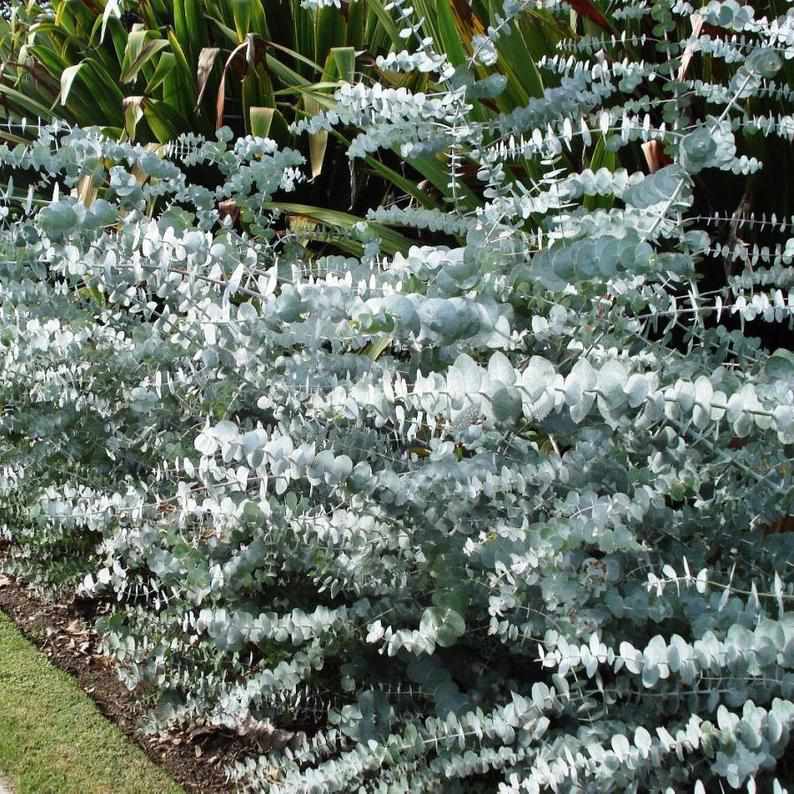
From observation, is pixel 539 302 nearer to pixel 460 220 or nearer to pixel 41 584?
pixel 460 220

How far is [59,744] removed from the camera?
208 centimetres

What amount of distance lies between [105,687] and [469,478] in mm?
1409

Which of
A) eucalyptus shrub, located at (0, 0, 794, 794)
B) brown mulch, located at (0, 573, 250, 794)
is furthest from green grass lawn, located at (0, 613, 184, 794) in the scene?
eucalyptus shrub, located at (0, 0, 794, 794)

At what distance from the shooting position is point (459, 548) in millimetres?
1494

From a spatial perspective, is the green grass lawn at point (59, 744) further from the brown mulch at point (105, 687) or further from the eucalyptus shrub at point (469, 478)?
the eucalyptus shrub at point (469, 478)

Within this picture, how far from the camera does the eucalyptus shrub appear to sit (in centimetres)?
114

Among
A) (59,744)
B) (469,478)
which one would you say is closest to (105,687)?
(59,744)

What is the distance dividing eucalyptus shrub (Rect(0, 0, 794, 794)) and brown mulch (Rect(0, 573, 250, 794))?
0.09 metres

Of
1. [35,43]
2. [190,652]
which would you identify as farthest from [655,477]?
[35,43]

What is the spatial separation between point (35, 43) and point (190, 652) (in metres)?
3.57

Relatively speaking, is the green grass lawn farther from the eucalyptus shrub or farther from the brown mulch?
the eucalyptus shrub

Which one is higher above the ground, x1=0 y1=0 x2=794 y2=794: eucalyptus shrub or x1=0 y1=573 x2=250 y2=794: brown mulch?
x1=0 y1=0 x2=794 y2=794: eucalyptus shrub

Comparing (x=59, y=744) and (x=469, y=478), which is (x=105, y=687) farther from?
(x=469, y=478)

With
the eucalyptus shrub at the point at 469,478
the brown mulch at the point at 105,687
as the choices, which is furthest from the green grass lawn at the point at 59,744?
the eucalyptus shrub at the point at 469,478
